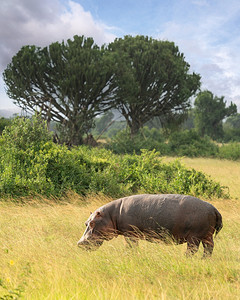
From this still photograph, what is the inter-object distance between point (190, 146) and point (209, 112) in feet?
65.5

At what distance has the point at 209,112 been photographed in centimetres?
4694

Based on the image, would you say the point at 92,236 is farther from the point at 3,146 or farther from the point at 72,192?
the point at 3,146

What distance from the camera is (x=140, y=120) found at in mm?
30719

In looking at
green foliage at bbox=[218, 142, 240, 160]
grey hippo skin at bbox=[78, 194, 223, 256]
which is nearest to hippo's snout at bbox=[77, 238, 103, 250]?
grey hippo skin at bbox=[78, 194, 223, 256]

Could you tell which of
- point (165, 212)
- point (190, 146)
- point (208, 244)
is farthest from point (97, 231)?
point (190, 146)

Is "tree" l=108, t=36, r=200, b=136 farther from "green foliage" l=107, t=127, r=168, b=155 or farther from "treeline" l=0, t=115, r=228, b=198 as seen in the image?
"treeline" l=0, t=115, r=228, b=198

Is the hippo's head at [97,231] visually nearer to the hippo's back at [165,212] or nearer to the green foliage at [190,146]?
the hippo's back at [165,212]

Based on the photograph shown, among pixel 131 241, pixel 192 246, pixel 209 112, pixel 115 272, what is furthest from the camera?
pixel 209 112

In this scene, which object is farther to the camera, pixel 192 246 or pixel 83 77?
pixel 83 77

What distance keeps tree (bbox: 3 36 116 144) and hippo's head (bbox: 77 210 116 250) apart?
19.2 m

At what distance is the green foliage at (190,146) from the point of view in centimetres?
2817

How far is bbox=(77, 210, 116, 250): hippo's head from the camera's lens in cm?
405

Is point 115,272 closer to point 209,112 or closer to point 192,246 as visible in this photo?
point 192,246

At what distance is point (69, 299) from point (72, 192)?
6.15 meters
